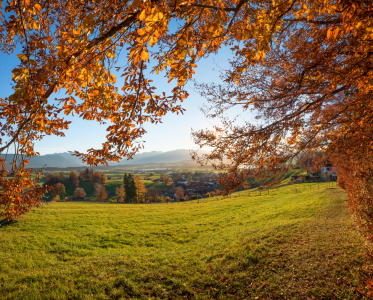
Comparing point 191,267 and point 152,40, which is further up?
point 152,40

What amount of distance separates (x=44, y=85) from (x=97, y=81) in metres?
1.23

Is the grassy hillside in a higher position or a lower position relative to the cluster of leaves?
lower

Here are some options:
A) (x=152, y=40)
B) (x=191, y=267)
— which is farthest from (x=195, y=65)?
(x=191, y=267)

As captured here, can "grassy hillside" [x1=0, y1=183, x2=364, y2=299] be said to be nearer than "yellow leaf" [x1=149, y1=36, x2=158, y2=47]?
No

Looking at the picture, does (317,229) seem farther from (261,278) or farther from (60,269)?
(60,269)

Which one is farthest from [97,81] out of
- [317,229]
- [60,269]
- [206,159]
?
[317,229]

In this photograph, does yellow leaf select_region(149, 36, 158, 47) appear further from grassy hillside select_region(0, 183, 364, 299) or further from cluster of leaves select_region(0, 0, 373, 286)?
grassy hillside select_region(0, 183, 364, 299)

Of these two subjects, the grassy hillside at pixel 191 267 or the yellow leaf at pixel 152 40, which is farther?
the grassy hillside at pixel 191 267

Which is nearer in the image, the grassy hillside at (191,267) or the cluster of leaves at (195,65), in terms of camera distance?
the cluster of leaves at (195,65)

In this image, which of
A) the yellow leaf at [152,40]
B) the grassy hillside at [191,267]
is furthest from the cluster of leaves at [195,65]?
the grassy hillside at [191,267]

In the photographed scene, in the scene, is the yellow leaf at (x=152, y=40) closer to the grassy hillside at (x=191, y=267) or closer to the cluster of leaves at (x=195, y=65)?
the cluster of leaves at (x=195, y=65)

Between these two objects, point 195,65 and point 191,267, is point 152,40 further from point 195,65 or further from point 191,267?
point 191,267

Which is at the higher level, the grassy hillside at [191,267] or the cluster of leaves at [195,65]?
the cluster of leaves at [195,65]

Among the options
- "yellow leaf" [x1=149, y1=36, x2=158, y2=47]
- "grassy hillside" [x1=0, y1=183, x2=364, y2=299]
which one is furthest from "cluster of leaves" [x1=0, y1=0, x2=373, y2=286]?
"grassy hillside" [x1=0, y1=183, x2=364, y2=299]
